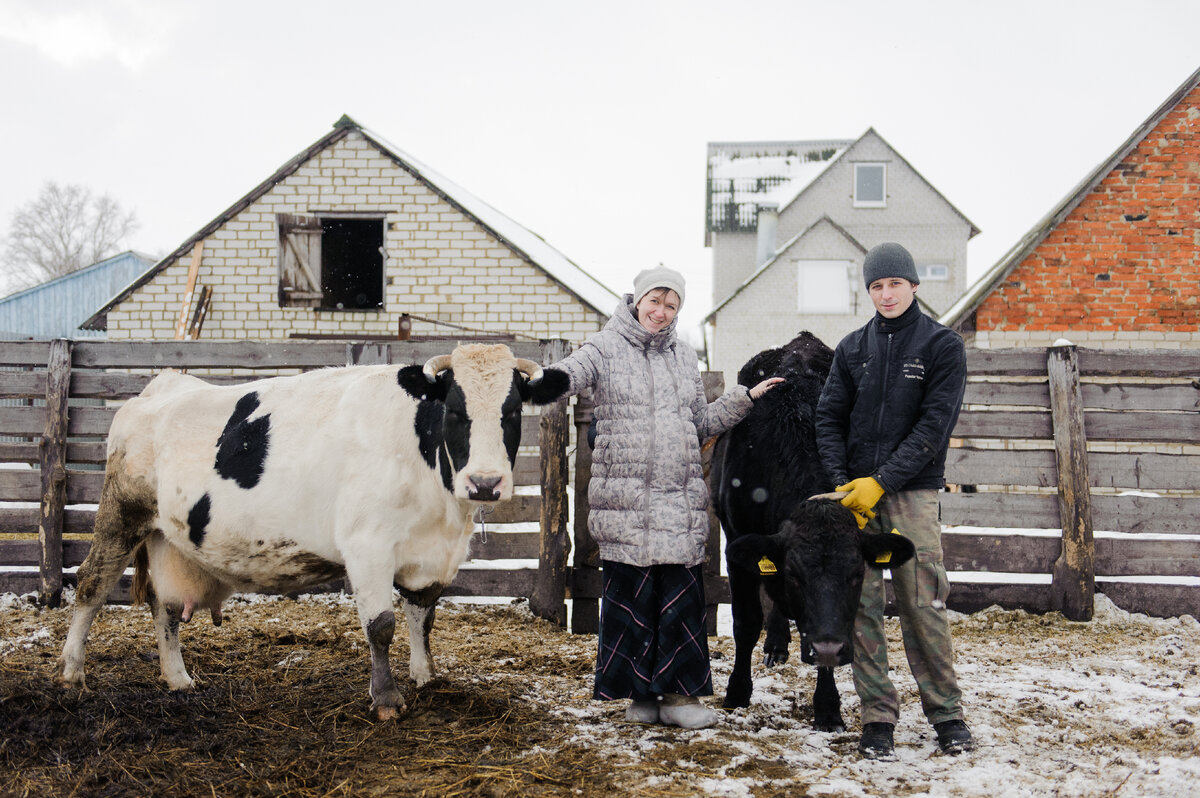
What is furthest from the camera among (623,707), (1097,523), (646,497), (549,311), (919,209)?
(919,209)

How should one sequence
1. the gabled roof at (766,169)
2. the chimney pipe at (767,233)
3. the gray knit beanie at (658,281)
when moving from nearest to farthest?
the gray knit beanie at (658,281), the chimney pipe at (767,233), the gabled roof at (766,169)

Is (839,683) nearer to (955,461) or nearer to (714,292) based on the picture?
(955,461)

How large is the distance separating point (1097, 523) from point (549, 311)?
976 centimetres

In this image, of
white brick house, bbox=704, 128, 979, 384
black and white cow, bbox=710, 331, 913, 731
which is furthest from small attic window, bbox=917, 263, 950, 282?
black and white cow, bbox=710, 331, 913, 731

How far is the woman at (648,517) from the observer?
3904 millimetres

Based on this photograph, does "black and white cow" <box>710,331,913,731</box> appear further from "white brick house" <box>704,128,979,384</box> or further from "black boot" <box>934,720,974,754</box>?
"white brick house" <box>704,128,979,384</box>

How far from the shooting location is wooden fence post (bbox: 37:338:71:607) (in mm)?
6020

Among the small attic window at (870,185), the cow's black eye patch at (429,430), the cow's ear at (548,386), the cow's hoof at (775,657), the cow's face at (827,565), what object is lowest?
the cow's hoof at (775,657)

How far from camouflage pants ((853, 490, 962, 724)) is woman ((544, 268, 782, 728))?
752 mm

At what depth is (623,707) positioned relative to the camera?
419 centimetres

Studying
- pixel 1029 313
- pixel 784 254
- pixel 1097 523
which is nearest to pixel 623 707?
pixel 1097 523

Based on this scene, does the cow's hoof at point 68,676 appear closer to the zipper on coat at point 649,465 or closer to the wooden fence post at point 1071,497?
the zipper on coat at point 649,465

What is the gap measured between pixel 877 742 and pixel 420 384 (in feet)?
8.17

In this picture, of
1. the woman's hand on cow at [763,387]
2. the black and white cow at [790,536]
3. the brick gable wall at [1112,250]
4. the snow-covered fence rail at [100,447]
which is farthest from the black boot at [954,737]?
the brick gable wall at [1112,250]
